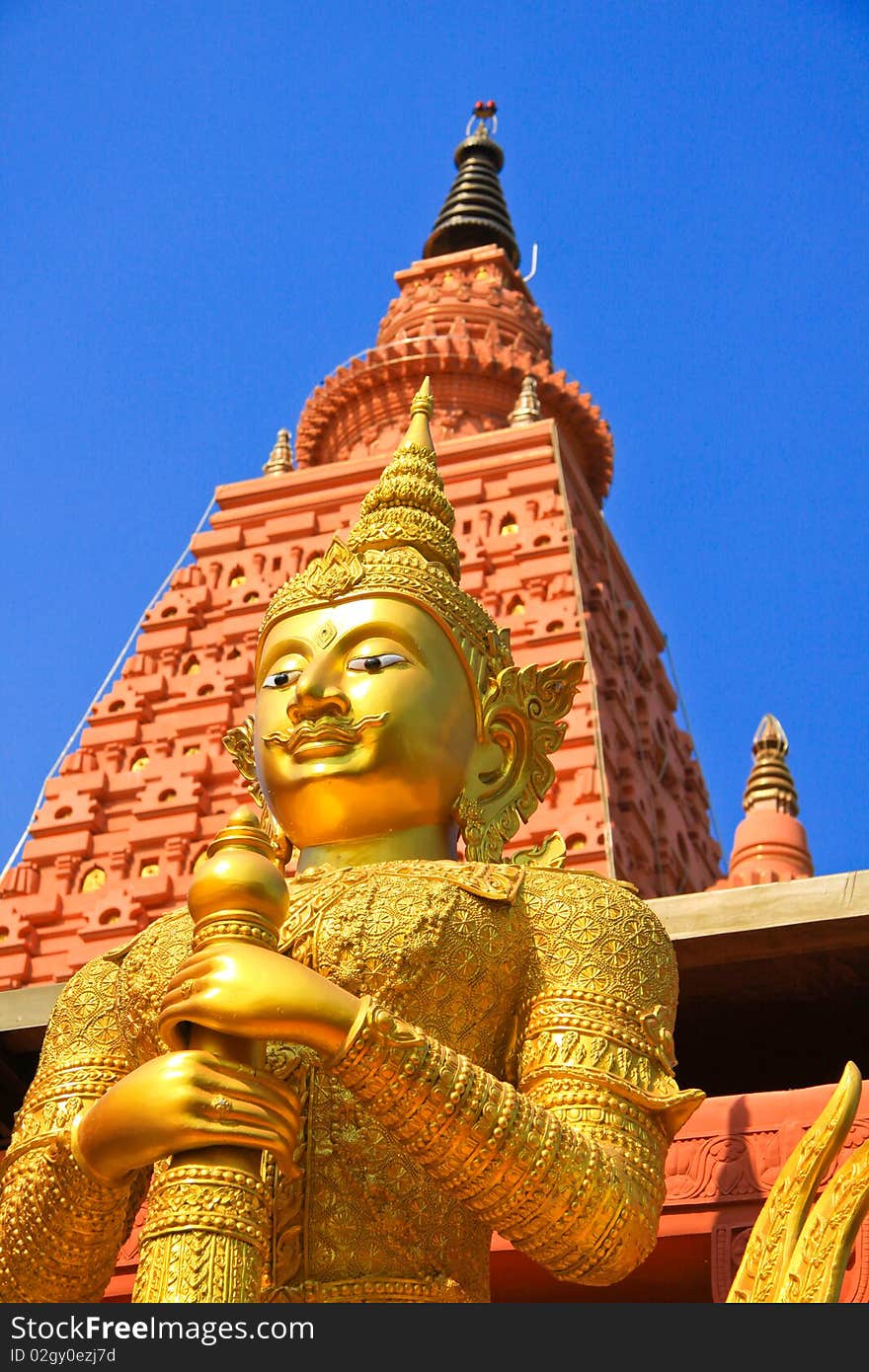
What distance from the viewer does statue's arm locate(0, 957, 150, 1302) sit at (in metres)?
5.04

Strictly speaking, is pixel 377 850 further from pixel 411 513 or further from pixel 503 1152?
pixel 411 513

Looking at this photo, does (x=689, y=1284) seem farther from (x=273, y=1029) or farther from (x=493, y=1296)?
(x=273, y=1029)

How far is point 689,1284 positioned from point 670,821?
763 centimetres

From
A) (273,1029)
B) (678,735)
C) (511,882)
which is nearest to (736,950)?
(511,882)

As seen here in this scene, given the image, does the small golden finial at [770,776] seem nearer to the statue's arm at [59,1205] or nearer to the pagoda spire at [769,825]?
the pagoda spire at [769,825]

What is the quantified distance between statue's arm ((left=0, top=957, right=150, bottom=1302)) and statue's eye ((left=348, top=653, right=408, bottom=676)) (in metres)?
1.20

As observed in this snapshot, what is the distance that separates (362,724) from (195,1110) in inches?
57.7

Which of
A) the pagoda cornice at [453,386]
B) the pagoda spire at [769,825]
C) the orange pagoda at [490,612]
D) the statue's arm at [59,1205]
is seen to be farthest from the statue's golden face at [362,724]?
the pagoda cornice at [453,386]

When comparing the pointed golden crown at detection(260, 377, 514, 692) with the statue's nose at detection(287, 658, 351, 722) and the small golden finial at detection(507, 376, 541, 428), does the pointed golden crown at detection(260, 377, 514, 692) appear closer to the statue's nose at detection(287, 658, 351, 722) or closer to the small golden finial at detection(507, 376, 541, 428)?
the statue's nose at detection(287, 658, 351, 722)

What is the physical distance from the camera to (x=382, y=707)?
5605mm

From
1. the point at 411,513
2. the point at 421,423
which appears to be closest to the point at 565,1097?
the point at 411,513

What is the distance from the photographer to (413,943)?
5121 millimetres

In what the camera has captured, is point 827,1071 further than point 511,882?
Yes

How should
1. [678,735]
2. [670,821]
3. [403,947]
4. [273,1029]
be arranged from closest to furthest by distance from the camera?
[273,1029] < [403,947] < [670,821] < [678,735]
